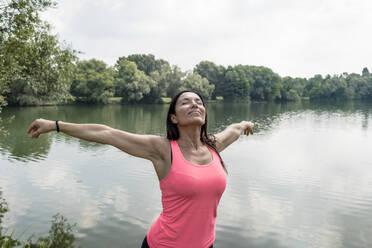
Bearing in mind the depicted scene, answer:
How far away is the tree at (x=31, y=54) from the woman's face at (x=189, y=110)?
10.2m

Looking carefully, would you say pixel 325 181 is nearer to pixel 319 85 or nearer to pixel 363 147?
pixel 363 147

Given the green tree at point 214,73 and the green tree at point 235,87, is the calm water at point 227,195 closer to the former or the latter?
the green tree at point 235,87

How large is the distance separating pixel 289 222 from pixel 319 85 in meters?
126

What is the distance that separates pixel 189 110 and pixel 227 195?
372 inches

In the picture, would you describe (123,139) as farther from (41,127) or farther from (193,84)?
(193,84)

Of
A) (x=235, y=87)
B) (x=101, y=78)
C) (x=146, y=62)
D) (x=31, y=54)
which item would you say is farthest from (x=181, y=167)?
(x=146, y=62)

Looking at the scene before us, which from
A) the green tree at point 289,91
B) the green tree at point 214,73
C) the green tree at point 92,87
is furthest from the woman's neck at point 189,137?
the green tree at point 289,91

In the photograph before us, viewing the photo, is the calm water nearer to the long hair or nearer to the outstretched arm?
the outstretched arm

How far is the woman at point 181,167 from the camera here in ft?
7.41

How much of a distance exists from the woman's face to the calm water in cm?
622

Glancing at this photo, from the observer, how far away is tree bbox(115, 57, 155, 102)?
68375mm

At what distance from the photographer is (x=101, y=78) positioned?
216 ft

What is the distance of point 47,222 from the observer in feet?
28.0

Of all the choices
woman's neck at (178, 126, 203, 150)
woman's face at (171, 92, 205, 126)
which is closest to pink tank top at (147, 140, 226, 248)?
woman's neck at (178, 126, 203, 150)
